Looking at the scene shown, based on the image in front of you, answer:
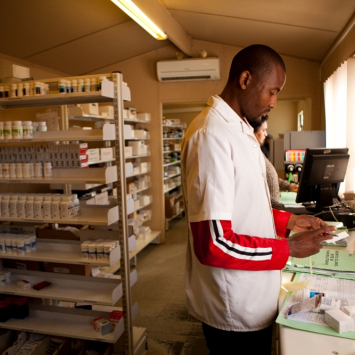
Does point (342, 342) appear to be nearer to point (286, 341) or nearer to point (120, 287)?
point (286, 341)

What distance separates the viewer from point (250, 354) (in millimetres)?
1264

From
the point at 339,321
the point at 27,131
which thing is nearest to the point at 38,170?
Result: the point at 27,131

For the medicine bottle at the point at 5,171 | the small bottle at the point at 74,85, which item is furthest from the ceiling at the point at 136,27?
the medicine bottle at the point at 5,171

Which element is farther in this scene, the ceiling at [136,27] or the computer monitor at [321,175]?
the ceiling at [136,27]

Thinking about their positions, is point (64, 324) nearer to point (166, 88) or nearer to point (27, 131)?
point (27, 131)

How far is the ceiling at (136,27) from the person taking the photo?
10.5ft

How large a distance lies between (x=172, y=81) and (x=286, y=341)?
4.92 metres

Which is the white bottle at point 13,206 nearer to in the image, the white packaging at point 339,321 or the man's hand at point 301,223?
the man's hand at point 301,223

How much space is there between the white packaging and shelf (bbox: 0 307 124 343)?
168 centimetres

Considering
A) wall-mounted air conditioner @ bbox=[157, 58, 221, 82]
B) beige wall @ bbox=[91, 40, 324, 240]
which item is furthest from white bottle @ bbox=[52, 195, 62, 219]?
wall-mounted air conditioner @ bbox=[157, 58, 221, 82]

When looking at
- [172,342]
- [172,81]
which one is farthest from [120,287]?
[172,81]

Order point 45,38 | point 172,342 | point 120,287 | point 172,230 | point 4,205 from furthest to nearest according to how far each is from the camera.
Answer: point 172,230, point 45,38, point 172,342, point 4,205, point 120,287

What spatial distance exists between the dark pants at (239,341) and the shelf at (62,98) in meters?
1.69

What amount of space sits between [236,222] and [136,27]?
3835 mm
